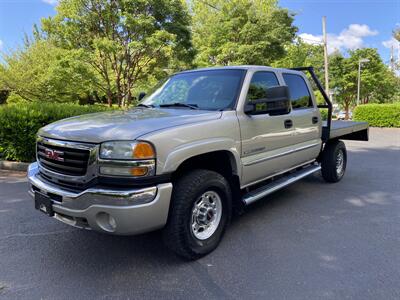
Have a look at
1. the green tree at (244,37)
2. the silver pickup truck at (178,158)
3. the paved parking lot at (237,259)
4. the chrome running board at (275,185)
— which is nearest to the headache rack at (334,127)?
the chrome running board at (275,185)

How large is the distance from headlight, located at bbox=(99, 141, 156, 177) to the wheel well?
584 millimetres

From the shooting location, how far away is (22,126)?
261 inches

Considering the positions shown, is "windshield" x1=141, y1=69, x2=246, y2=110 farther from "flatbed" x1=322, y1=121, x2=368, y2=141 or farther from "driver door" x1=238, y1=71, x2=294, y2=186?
"flatbed" x1=322, y1=121, x2=368, y2=141

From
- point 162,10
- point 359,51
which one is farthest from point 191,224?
point 359,51

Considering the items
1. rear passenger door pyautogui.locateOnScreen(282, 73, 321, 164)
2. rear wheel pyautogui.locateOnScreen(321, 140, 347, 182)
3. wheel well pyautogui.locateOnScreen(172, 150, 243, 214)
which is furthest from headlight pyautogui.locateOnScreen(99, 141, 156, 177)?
rear wheel pyautogui.locateOnScreen(321, 140, 347, 182)

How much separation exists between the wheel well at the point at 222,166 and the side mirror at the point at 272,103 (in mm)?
574

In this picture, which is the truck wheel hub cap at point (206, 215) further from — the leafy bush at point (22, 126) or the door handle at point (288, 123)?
the leafy bush at point (22, 126)

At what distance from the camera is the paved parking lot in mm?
2588

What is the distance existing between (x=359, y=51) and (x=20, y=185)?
34.4 metres

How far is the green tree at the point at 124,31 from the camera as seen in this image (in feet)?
38.6

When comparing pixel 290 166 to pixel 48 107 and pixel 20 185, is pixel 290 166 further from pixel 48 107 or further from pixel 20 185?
pixel 48 107

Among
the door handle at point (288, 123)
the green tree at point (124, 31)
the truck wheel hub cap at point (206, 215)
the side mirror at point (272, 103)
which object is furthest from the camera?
the green tree at point (124, 31)

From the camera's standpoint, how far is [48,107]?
7055 mm

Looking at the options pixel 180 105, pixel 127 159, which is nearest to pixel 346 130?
pixel 180 105
